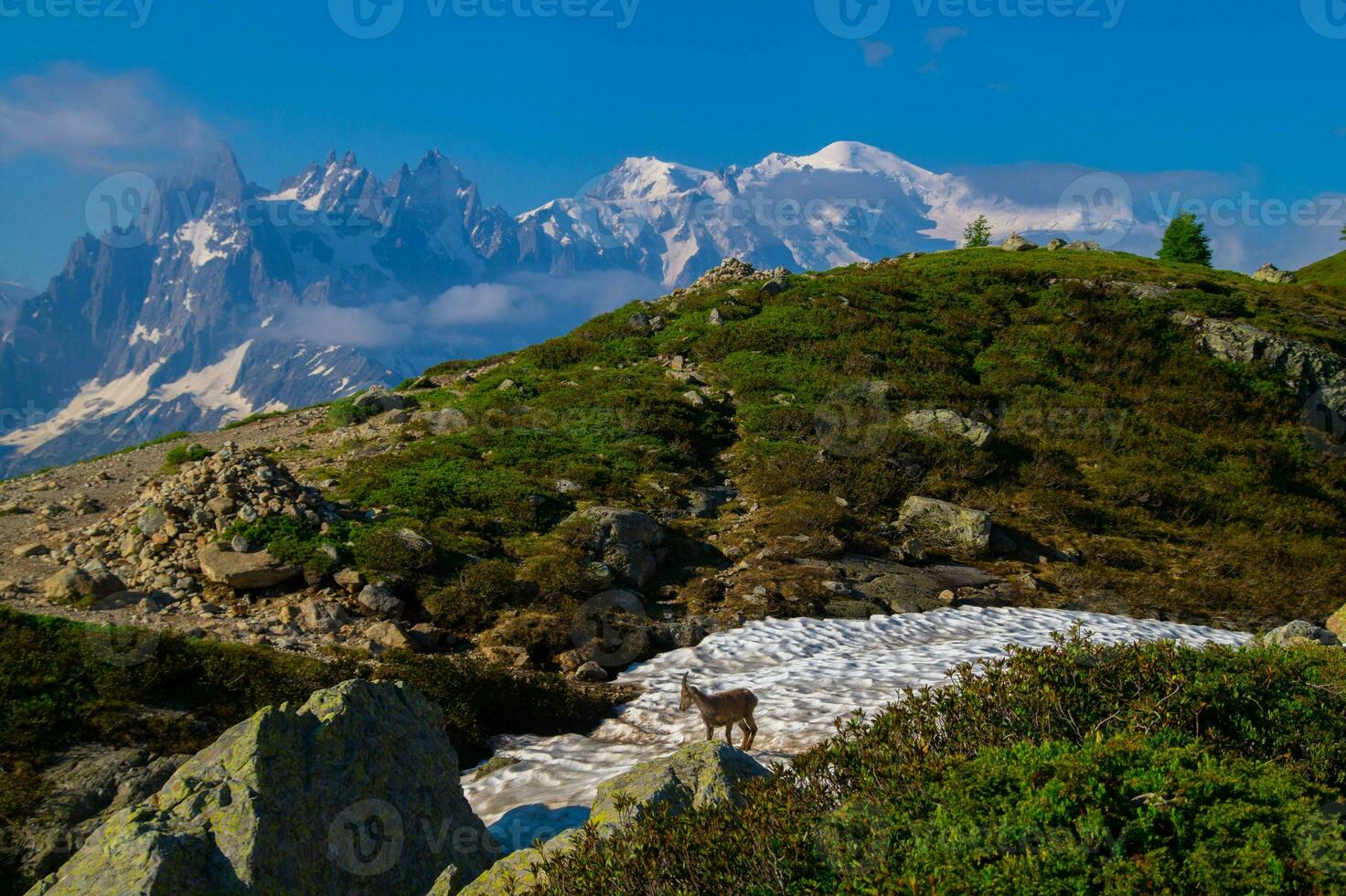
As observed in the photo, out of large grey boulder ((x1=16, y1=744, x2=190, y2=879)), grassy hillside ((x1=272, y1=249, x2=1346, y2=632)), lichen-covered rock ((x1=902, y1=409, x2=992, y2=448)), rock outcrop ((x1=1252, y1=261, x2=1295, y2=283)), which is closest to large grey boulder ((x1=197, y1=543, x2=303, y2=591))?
grassy hillside ((x1=272, y1=249, x2=1346, y2=632))

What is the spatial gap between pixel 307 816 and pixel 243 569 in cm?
946

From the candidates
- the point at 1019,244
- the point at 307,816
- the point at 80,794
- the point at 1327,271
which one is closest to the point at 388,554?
the point at 80,794

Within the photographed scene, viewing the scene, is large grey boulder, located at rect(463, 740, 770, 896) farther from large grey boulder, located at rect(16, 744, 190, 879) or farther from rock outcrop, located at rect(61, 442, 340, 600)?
rock outcrop, located at rect(61, 442, 340, 600)

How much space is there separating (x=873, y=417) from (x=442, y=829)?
68.6 ft

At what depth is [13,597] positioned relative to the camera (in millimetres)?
13648

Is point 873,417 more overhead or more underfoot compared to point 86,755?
more overhead

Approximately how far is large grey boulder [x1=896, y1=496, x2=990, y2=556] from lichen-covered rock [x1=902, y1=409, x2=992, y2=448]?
4.93 m

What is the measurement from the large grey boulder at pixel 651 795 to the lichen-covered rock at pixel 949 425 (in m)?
19.4

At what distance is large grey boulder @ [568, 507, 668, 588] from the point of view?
16906 mm

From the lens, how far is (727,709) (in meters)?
9.98

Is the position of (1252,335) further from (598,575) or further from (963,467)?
(598,575)

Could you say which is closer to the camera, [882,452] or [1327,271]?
[882,452]

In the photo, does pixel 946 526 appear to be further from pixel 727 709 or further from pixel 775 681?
pixel 727 709

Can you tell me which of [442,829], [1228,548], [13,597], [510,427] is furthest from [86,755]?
[1228,548]
